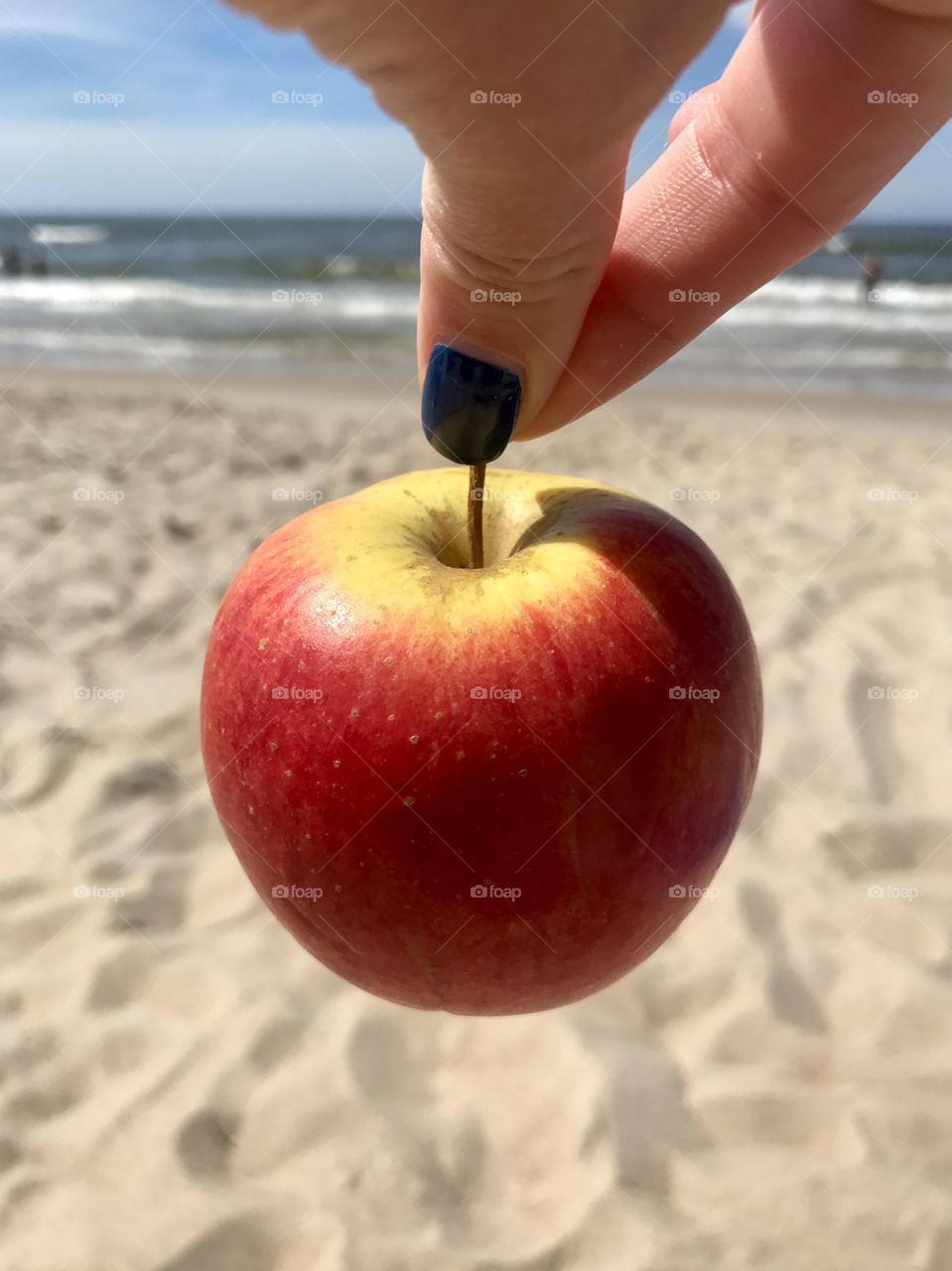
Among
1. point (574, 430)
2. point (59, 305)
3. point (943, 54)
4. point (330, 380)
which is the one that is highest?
point (943, 54)

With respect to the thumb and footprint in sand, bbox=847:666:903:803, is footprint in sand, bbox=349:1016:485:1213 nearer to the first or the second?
the thumb

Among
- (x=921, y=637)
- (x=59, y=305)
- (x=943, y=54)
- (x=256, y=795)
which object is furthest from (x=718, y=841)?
(x=59, y=305)

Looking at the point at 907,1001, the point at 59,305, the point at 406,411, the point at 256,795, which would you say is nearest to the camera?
the point at 256,795

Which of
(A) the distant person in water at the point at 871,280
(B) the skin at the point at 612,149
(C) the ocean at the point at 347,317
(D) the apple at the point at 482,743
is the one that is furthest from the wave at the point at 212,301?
(D) the apple at the point at 482,743

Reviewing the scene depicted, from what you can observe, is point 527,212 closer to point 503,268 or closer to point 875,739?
point 503,268

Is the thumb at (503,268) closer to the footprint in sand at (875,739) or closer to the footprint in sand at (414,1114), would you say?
the footprint in sand at (414,1114)

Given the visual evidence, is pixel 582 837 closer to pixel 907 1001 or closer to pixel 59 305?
pixel 907 1001

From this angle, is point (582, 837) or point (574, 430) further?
point (574, 430)
